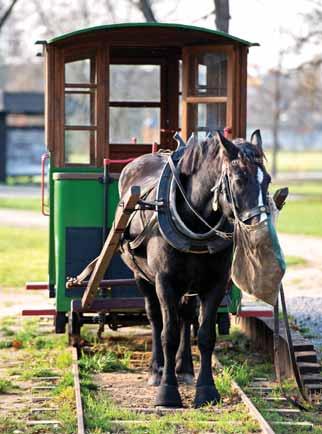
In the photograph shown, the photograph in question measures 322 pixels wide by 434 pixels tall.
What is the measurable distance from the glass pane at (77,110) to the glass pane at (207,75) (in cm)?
98

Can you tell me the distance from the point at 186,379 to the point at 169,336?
3.05 feet

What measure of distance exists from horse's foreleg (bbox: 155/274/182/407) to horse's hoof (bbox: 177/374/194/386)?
2.52 feet

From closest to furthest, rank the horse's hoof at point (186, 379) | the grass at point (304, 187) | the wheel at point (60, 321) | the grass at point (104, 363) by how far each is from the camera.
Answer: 1. the horse's hoof at point (186, 379)
2. the grass at point (104, 363)
3. the wheel at point (60, 321)
4. the grass at point (304, 187)

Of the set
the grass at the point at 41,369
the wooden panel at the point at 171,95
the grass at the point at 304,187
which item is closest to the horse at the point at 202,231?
the grass at the point at 41,369

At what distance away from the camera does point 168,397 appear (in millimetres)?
7246

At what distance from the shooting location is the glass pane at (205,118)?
9.11 m

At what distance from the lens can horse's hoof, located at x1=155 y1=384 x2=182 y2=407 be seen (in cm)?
723

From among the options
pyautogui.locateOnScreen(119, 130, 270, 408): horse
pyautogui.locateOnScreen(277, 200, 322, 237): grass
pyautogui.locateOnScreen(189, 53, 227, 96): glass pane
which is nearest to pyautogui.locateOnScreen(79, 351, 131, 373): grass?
pyautogui.locateOnScreen(119, 130, 270, 408): horse

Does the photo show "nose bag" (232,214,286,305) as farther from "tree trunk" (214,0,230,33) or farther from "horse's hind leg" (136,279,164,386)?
"tree trunk" (214,0,230,33)

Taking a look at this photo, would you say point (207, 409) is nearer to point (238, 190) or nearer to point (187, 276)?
point (187, 276)

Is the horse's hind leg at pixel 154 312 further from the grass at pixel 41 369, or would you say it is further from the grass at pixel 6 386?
the grass at pixel 6 386

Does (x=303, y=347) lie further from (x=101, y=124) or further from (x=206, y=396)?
(x=101, y=124)

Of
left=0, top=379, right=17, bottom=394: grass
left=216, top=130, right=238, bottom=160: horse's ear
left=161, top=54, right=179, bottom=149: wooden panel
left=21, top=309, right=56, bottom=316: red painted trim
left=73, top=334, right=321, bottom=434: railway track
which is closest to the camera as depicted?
left=216, top=130, right=238, bottom=160: horse's ear

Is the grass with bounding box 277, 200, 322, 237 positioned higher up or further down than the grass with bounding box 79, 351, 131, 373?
further down
